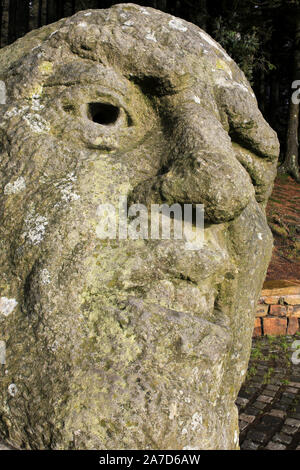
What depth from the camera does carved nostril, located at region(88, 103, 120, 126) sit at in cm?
232

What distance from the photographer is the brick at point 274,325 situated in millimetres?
4770

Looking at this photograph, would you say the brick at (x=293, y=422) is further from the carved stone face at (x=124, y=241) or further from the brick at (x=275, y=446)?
the carved stone face at (x=124, y=241)

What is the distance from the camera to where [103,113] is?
2.46m

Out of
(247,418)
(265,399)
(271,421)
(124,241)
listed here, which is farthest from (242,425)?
(124,241)

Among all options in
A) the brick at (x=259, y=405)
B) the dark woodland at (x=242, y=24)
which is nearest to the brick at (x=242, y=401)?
the brick at (x=259, y=405)

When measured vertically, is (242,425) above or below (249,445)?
below

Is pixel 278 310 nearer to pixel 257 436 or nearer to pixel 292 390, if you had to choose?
pixel 292 390

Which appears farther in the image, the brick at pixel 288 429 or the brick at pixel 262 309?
the brick at pixel 262 309

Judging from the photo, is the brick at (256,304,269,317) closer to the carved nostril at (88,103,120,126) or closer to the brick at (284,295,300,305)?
the brick at (284,295,300,305)

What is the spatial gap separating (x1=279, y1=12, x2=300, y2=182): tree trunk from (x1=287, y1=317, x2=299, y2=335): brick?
8.69m

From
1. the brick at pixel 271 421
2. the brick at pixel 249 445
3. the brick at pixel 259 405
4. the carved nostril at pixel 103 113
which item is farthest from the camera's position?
the brick at pixel 259 405

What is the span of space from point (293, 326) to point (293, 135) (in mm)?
9113

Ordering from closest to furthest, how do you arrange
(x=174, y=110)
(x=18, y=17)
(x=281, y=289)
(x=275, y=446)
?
(x=174, y=110), (x=275, y=446), (x=281, y=289), (x=18, y=17)

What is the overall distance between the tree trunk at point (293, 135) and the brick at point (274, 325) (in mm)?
8808
